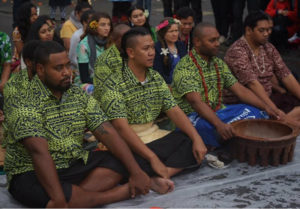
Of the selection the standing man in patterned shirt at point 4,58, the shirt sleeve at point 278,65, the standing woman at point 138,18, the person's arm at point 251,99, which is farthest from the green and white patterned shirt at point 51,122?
the standing woman at point 138,18

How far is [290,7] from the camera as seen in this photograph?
816 cm

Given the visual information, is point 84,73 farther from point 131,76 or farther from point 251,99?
point 251,99

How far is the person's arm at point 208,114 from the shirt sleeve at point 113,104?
2.36ft

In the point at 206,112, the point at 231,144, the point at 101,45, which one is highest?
the point at 101,45

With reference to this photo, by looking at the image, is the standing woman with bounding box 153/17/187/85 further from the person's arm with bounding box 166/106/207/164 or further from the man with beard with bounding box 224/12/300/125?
the person's arm with bounding box 166/106/207/164

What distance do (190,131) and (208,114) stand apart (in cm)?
34

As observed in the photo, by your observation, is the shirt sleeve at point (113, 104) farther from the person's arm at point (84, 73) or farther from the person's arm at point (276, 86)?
the person's arm at point (276, 86)

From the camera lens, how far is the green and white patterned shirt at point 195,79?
4367 mm

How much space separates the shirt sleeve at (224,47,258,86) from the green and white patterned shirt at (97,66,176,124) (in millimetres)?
1142

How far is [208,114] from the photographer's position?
4.26 metres

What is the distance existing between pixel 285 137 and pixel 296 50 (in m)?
4.40

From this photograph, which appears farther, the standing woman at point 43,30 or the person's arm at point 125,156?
the standing woman at point 43,30

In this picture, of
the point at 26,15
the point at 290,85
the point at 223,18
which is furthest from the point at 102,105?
the point at 223,18

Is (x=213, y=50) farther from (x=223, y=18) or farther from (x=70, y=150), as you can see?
(x=223, y=18)
